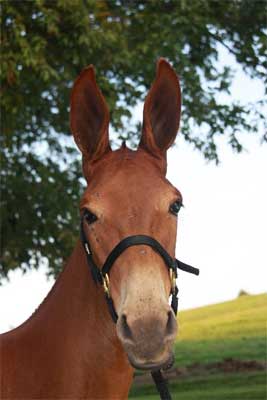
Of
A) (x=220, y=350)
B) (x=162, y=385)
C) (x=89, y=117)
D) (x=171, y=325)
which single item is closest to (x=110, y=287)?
(x=171, y=325)

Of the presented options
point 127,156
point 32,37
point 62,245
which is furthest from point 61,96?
point 127,156

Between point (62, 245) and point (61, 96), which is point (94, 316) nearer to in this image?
point (61, 96)

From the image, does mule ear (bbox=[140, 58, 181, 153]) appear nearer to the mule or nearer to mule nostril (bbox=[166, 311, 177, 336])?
the mule

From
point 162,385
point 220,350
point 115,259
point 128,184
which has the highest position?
point 128,184

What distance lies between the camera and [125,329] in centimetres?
366

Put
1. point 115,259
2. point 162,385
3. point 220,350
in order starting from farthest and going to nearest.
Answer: point 220,350 < point 162,385 < point 115,259

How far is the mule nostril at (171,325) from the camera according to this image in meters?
3.67

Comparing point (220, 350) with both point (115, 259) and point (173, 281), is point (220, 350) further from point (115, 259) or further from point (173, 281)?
point (115, 259)

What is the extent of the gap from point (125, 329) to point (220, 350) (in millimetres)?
25196

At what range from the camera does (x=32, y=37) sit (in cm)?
1653

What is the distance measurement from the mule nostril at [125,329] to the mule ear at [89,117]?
1.13 metres

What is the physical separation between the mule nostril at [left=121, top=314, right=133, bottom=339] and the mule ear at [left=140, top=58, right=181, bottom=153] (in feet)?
3.91

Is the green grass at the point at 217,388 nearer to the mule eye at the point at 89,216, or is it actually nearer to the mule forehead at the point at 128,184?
the mule forehead at the point at 128,184

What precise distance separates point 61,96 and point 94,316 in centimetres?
1600
